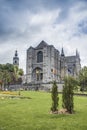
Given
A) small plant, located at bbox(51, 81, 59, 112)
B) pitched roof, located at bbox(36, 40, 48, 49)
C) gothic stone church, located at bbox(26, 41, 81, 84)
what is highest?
pitched roof, located at bbox(36, 40, 48, 49)

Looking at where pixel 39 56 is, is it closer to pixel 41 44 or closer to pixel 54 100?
pixel 41 44

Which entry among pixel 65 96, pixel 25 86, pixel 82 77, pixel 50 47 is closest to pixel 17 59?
pixel 50 47

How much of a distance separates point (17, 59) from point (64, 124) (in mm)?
167480

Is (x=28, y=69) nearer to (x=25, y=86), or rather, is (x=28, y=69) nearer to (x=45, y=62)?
(x=45, y=62)

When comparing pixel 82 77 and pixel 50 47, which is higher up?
pixel 50 47

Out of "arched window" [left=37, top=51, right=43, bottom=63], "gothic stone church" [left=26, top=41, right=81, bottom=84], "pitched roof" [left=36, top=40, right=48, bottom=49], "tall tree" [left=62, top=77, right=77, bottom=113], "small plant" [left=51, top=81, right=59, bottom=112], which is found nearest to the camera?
"tall tree" [left=62, top=77, right=77, bottom=113]

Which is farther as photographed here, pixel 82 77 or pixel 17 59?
pixel 17 59

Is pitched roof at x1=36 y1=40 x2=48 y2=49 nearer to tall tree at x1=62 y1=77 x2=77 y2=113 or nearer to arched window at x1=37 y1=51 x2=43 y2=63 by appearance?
arched window at x1=37 y1=51 x2=43 y2=63

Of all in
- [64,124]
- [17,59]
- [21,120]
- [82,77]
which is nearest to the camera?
[64,124]

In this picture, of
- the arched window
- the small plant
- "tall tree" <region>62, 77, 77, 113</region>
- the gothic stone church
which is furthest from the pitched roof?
"tall tree" <region>62, 77, 77, 113</region>

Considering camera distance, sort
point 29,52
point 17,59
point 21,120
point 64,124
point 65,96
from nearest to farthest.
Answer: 1. point 64,124
2. point 21,120
3. point 65,96
4. point 29,52
5. point 17,59

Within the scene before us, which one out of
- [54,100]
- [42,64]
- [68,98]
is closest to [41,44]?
[42,64]

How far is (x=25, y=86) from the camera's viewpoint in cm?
11412

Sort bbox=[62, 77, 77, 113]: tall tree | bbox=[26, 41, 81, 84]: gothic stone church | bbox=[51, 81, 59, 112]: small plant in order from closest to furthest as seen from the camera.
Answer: bbox=[62, 77, 77, 113]: tall tree < bbox=[51, 81, 59, 112]: small plant < bbox=[26, 41, 81, 84]: gothic stone church
